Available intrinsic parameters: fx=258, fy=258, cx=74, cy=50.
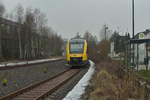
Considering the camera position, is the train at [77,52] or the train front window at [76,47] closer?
the train at [77,52]

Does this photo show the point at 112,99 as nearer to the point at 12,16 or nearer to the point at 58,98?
the point at 58,98

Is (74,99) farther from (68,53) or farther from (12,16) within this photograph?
(12,16)

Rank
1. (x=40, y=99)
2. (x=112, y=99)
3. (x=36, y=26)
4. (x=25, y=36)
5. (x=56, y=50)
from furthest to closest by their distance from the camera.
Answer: (x=56, y=50)
(x=36, y=26)
(x=25, y=36)
(x=40, y=99)
(x=112, y=99)

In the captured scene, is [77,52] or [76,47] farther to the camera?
[76,47]

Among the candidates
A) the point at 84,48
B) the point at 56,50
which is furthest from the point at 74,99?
the point at 56,50

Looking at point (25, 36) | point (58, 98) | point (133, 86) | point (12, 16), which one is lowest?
point (58, 98)

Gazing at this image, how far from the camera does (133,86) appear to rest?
9.88 metres

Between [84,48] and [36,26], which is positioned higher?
[36,26]

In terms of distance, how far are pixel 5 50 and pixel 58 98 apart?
2154 inches

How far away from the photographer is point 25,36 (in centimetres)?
6091

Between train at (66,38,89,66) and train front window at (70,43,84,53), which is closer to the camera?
train at (66,38,89,66)

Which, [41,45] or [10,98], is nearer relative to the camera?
[10,98]

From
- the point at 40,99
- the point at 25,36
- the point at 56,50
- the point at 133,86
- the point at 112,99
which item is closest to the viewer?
the point at 112,99

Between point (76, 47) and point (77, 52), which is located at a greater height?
point (76, 47)
